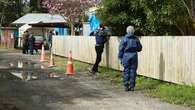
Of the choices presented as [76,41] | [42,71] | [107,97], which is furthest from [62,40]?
[107,97]

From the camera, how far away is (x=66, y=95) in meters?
14.3

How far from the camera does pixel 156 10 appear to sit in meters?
18.4

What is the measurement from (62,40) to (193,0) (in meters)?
18.2

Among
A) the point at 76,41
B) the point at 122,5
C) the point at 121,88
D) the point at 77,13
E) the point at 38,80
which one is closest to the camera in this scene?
the point at 121,88

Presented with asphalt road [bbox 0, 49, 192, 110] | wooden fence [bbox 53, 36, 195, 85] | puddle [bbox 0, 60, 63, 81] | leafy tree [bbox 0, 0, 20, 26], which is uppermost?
leafy tree [bbox 0, 0, 20, 26]

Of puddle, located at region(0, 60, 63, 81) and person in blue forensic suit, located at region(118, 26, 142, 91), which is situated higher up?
person in blue forensic suit, located at region(118, 26, 142, 91)

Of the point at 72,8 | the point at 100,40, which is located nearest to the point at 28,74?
the point at 100,40

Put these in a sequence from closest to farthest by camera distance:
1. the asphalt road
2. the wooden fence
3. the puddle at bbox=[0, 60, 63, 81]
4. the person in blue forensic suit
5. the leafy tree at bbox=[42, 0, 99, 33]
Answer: the asphalt road → the wooden fence → the person in blue forensic suit → the puddle at bbox=[0, 60, 63, 81] → the leafy tree at bbox=[42, 0, 99, 33]

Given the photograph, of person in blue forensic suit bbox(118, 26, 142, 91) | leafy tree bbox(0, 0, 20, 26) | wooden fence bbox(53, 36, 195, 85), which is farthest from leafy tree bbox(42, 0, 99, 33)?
person in blue forensic suit bbox(118, 26, 142, 91)

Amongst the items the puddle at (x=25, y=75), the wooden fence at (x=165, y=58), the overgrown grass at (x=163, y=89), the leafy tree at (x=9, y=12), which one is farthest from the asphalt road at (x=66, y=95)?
the leafy tree at (x=9, y=12)

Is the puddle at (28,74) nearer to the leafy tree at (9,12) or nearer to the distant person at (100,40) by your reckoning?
the distant person at (100,40)

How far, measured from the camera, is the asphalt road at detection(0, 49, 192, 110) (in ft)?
40.3

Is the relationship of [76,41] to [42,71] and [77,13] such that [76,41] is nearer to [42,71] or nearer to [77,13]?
[42,71]

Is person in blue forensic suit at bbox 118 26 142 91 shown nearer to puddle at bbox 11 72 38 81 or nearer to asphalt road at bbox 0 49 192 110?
asphalt road at bbox 0 49 192 110
